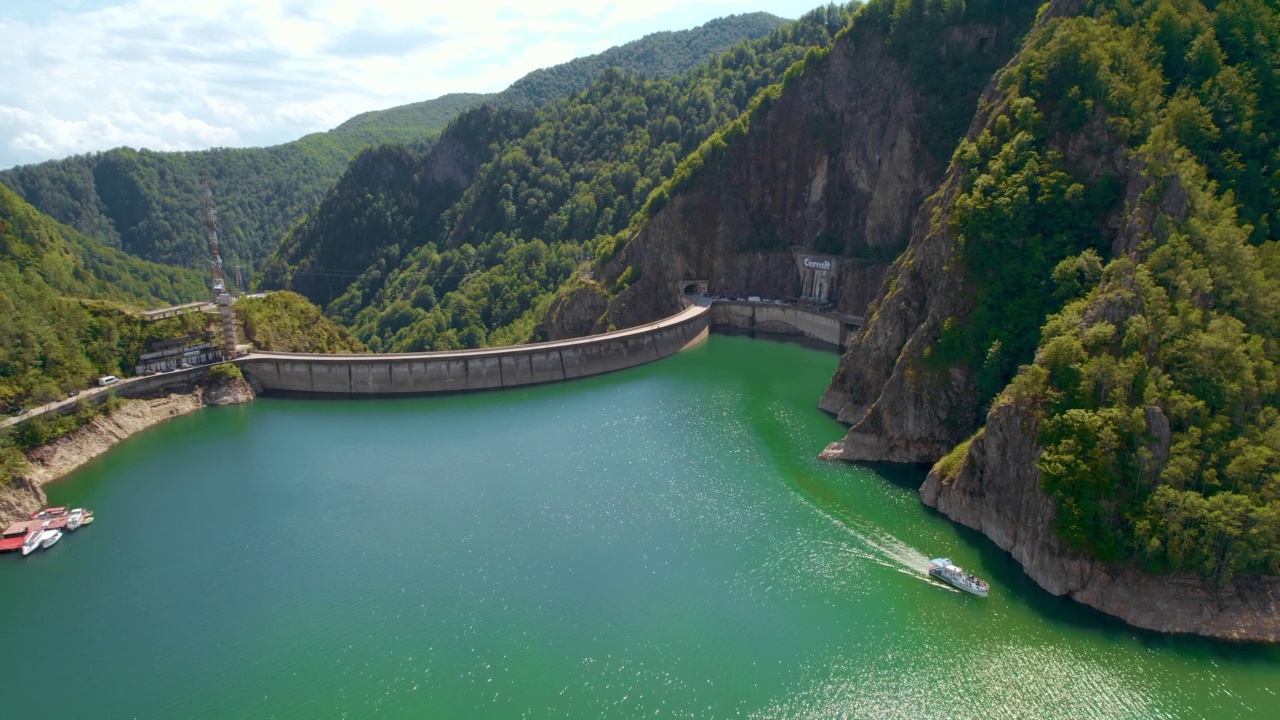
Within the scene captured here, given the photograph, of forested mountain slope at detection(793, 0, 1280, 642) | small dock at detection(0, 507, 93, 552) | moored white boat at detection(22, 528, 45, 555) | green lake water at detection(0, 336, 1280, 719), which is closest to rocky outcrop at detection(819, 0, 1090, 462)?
forested mountain slope at detection(793, 0, 1280, 642)

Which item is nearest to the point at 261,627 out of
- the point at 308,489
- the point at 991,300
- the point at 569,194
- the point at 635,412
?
the point at 308,489

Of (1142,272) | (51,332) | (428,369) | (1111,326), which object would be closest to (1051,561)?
(1111,326)

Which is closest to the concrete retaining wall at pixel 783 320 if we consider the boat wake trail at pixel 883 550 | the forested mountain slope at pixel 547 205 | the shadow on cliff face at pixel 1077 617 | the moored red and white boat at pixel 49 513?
the forested mountain slope at pixel 547 205

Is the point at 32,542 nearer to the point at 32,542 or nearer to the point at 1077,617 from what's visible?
the point at 32,542

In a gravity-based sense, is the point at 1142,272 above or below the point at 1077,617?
above

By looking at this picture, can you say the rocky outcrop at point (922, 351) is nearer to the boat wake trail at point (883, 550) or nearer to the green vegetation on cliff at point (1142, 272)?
the green vegetation on cliff at point (1142, 272)

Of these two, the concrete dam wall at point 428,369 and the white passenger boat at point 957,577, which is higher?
the concrete dam wall at point 428,369

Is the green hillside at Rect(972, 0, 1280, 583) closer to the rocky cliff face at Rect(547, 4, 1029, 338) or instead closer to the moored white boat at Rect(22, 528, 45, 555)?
the rocky cliff face at Rect(547, 4, 1029, 338)
